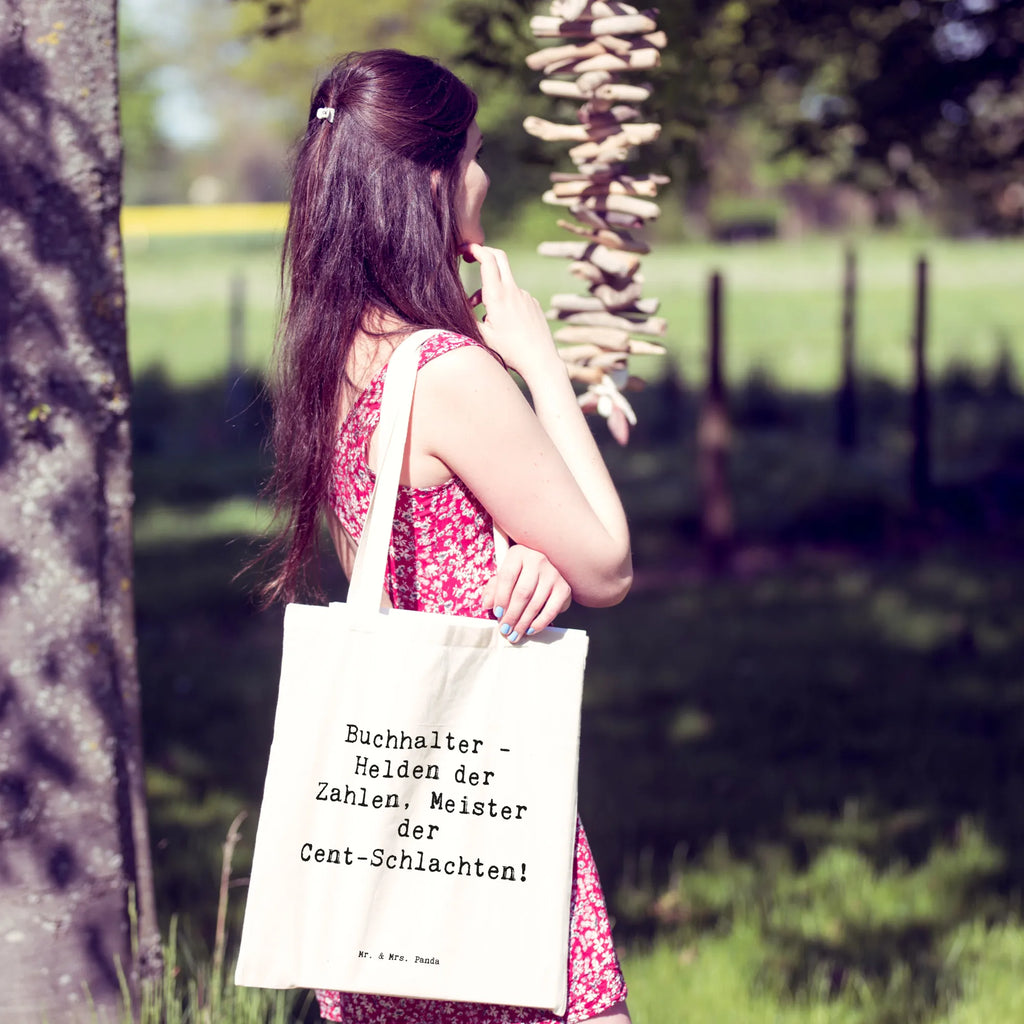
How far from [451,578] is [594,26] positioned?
3.37 ft

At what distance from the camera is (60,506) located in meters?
2.43

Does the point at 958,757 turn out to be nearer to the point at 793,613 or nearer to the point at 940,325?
the point at 793,613

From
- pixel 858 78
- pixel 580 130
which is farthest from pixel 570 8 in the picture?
pixel 858 78

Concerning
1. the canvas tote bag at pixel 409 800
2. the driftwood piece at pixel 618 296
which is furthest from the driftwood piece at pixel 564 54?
the canvas tote bag at pixel 409 800

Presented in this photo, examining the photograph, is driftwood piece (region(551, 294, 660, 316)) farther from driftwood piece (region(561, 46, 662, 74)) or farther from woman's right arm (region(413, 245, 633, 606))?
woman's right arm (region(413, 245, 633, 606))

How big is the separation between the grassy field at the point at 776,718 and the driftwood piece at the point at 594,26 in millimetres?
875

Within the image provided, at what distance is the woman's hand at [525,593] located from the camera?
1.73 metres

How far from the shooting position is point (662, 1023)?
3.23 metres

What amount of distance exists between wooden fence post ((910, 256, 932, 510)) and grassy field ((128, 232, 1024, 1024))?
0.16 metres

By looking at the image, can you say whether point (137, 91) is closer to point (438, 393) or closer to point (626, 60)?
point (626, 60)

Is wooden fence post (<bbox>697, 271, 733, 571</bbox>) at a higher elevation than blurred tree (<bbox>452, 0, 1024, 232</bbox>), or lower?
lower

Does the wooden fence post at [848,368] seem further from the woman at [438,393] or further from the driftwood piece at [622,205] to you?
the woman at [438,393]

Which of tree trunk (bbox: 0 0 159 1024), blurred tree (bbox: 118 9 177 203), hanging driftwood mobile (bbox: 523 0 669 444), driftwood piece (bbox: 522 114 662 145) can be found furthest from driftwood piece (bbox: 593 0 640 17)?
blurred tree (bbox: 118 9 177 203)

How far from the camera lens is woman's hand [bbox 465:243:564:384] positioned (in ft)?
6.26
